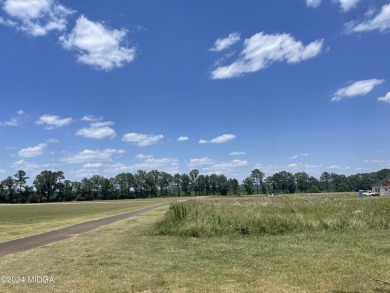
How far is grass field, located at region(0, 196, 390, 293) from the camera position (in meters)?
8.12

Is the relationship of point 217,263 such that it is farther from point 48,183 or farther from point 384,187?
point 48,183

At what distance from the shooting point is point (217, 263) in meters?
10.4

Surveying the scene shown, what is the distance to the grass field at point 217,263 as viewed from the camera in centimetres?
812

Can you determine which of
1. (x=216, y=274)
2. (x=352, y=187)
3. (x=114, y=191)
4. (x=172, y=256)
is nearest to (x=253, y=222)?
(x=172, y=256)

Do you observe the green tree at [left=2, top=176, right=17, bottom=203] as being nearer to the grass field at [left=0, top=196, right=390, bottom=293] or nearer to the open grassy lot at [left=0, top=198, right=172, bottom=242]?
the open grassy lot at [left=0, top=198, right=172, bottom=242]

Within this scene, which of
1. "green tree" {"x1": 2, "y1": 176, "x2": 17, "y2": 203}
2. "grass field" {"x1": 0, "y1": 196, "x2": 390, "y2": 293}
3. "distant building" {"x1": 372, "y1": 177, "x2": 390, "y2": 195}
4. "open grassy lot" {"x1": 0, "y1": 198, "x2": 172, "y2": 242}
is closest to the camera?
"grass field" {"x1": 0, "y1": 196, "x2": 390, "y2": 293}

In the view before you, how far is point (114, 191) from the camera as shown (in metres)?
184

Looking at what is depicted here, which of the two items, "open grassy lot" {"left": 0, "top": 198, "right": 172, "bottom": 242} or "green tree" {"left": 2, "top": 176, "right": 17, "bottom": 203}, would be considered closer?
"open grassy lot" {"left": 0, "top": 198, "right": 172, "bottom": 242}

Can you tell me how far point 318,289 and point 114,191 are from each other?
599 ft

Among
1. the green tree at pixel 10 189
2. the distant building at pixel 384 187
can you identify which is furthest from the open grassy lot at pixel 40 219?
the green tree at pixel 10 189

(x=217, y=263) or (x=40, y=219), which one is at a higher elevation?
(x=40, y=219)

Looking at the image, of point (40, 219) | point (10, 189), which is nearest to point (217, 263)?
point (40, 219)

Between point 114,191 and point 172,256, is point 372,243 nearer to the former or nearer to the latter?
point 172,256

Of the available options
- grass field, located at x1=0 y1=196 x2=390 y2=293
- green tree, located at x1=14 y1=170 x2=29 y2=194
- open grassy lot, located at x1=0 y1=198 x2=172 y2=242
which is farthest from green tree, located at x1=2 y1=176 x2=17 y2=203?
grass field, located at x1=0 y1=196 x2=390 y2=293
